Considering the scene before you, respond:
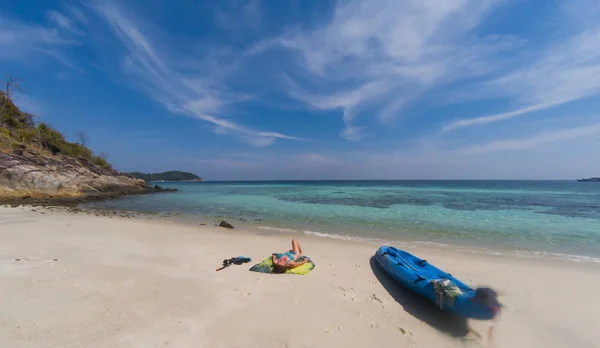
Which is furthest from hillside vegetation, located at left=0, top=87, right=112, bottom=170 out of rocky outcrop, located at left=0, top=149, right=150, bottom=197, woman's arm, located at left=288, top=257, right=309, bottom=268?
woman's arm, located at left=288, top=257, right=309, bottom=268

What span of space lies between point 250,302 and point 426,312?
3317 millimetres

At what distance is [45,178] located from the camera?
21.2 m

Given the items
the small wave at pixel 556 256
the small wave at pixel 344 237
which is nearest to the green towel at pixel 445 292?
the small wave at pixel 344 237

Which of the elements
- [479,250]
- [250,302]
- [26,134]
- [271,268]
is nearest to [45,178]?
[26,134]

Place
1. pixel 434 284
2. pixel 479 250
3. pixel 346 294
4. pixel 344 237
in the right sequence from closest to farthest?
pixel 434 284 < pixel 346 294 < pixel 479 250 < pixel 344 237

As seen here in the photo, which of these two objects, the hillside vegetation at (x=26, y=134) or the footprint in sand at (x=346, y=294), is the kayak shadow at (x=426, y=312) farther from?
the hillside vegetation at (x=26, y=134)

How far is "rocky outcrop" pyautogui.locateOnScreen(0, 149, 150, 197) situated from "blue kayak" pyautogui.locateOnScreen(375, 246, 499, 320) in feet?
94.6

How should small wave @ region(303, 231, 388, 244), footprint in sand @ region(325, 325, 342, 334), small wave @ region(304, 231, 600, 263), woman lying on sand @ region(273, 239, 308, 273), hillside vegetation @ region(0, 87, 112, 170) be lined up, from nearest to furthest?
1. footprint in sand @ region(325, 325, 342, 334)
2. woman lying on sand @ region(273, 239, 308, 273)
3. small wave @ region(304, 231, 600, 263)
4. small wave @ region(303, 231, 388, 244)
5. hillside vegetation @ region(0, 87, 112, 170)

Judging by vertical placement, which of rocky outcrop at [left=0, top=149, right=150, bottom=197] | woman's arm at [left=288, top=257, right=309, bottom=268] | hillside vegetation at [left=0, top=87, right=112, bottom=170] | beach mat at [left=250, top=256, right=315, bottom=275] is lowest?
beach mat at [left=250, top=256, right=315, bottom=275]

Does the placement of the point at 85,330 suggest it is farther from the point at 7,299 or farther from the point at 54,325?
the point at 7,299

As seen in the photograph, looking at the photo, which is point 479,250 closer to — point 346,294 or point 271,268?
point 346,294

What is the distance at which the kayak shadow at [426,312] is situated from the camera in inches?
152

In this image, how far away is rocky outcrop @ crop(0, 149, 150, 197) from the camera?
1906 cm

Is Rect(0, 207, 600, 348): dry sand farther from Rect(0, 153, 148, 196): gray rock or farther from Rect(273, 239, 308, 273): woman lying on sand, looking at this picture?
Rect(0, 153, 148, 196): gray rock
